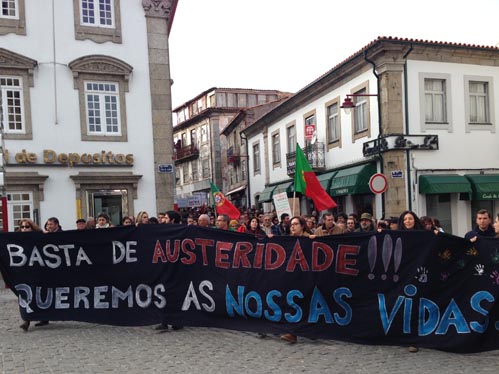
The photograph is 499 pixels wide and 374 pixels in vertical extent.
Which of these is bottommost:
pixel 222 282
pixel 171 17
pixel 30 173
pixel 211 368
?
pixel 211 368

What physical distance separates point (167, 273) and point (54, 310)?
1719 millimetres

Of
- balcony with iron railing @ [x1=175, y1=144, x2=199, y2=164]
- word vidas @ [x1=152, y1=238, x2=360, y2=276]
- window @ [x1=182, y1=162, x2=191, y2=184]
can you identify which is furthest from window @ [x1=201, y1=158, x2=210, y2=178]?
word vidas @ [x1=152, y1=238, x2=360, y2=276]

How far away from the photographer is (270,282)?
268 inches

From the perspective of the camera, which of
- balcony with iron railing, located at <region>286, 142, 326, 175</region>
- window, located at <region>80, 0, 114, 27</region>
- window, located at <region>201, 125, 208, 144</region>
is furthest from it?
window, located at <region>201, 125, 208, 144</region>

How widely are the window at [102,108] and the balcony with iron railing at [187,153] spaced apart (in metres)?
34.8

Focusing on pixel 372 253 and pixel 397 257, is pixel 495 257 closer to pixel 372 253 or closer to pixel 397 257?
pixel 397 257

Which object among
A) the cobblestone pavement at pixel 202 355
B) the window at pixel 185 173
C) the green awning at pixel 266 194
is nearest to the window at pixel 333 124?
the green awning at pixel 266 194

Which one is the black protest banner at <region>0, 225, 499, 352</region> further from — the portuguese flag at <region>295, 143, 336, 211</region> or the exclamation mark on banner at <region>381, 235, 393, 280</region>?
the portuguese flag at <region>295, 143, 336, 211</region>

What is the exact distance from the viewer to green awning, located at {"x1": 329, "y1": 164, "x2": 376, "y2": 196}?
68.5 feet

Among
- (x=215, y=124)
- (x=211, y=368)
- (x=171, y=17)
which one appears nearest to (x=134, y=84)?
(x=171, y=17)

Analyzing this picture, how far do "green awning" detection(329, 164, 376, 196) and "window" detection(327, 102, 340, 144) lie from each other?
2145mm

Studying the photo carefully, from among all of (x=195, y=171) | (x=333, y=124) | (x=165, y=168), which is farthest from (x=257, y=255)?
(x=195, y=171)

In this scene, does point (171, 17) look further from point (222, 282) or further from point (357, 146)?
point (222, 282)

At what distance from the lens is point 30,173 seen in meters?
17.5
